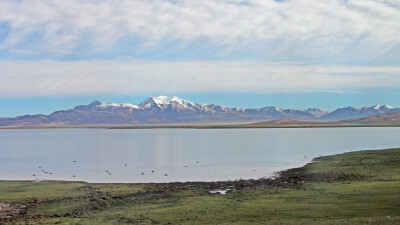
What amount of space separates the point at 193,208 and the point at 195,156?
150 ft

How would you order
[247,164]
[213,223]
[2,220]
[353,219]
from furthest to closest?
[247,164] → [2,220] → [213,223] → [353,219]

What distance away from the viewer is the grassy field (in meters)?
24.1

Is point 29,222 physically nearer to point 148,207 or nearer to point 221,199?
point 148,207

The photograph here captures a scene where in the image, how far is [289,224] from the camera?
69.8 feet

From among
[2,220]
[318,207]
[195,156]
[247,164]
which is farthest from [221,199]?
[195,156]

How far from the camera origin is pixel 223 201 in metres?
29.7

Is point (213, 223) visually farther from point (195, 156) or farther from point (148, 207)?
point (195, 156)

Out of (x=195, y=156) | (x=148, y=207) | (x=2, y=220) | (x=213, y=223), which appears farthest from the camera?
(x=195, y=156)

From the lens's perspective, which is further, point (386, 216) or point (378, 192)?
point (378, 192)

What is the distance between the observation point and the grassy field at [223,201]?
2406 centimetres

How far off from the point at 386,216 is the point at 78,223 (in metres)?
16.8

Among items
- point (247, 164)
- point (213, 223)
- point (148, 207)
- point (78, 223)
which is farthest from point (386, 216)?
point (247, 164)

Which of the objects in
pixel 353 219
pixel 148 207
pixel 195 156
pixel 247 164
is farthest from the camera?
pixel 195 156

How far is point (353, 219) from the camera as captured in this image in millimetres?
21281
